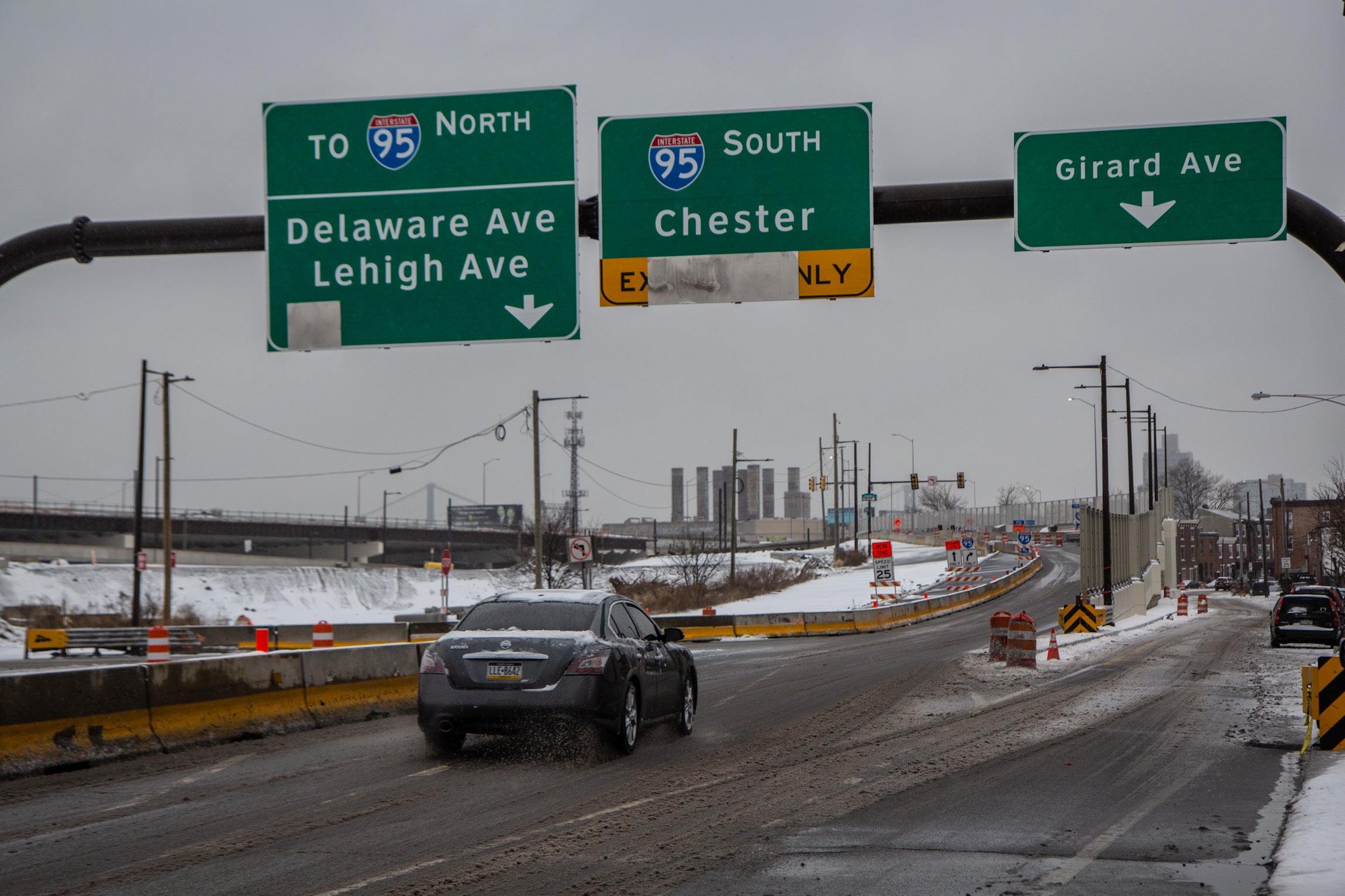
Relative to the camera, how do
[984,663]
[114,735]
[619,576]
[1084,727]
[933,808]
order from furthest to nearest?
[619,576] → [984,663] → [1084,727] → [114,735] → [933,808]

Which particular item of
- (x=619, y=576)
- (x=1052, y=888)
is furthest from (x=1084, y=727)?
(x=619, y=576)

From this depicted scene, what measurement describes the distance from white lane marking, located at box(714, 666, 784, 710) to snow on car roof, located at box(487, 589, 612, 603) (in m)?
4.76

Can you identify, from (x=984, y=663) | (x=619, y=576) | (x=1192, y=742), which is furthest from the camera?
(x=619, y=576)

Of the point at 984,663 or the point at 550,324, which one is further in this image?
the point at 984,663

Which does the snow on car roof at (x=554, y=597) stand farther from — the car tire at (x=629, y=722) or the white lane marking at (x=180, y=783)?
the white lane marking at (x=180, y=783)

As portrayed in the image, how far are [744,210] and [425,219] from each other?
11.3ft

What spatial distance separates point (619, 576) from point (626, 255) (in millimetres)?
65001

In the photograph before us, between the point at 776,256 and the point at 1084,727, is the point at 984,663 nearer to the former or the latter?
the point at 1084,727

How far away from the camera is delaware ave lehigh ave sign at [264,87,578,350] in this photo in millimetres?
13234

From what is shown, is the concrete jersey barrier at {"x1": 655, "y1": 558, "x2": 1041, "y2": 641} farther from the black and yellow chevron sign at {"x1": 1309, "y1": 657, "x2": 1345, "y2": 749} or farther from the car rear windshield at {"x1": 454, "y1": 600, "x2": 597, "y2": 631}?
the black and yellow chevron sign at {"x1": 1309, "y1": 657, "x2": 1345, "y2": 749}

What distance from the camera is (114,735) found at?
11820mm

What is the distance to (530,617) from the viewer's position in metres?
12.2

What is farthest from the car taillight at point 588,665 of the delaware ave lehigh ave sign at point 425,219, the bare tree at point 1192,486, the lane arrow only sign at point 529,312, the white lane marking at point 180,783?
the bare tree at point 1192,486

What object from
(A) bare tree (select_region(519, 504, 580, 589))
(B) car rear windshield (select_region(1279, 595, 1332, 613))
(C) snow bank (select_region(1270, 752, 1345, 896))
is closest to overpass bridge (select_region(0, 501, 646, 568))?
(A) bare tree (select_region(519, 504, 580, 589))
